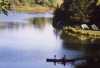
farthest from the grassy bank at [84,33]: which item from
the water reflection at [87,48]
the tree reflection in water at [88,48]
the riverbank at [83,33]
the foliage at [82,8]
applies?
the foliage at [82,8]

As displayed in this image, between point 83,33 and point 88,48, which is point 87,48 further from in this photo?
point 83,33

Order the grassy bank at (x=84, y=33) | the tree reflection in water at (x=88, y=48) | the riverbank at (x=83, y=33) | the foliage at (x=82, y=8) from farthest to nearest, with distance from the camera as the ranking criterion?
the foliage at (x=82, y=8)
the grassy bank at (x=84, y=33)
the riverbank at (x=83, y=33)
the tree reflection in water at (x=88, y=48)

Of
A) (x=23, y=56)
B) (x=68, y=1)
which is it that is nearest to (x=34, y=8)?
(x=68, y=1)

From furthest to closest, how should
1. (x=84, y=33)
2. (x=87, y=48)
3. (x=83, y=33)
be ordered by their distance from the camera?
(x=83, y=33)
(x=84, y=33)
(x=87, y=48)

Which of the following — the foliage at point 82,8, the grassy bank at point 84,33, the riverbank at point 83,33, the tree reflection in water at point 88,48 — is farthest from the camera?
the foliage at point 82,8

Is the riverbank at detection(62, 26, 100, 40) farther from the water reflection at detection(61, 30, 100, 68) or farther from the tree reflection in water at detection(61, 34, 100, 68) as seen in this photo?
the tree reflection in water at detection(61, 34, 100, 68)

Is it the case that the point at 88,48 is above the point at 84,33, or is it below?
above

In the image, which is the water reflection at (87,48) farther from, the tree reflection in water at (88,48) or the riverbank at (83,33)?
the riverbank at (83,33)

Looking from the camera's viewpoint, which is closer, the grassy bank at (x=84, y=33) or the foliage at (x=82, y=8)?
the grassy bank at (x=84, y=33)

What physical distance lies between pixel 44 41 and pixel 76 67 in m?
10.2

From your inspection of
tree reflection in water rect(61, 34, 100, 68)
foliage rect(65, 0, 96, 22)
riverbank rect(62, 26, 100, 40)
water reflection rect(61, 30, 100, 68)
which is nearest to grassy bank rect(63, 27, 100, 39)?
riverbank rect(62, 26, 100, 40)

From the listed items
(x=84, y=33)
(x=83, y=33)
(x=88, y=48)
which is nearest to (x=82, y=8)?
(x=83, y=33)

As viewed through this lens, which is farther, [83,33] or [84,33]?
[83,33]

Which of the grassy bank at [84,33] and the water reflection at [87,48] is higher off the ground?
the water reflection at [87,48]
